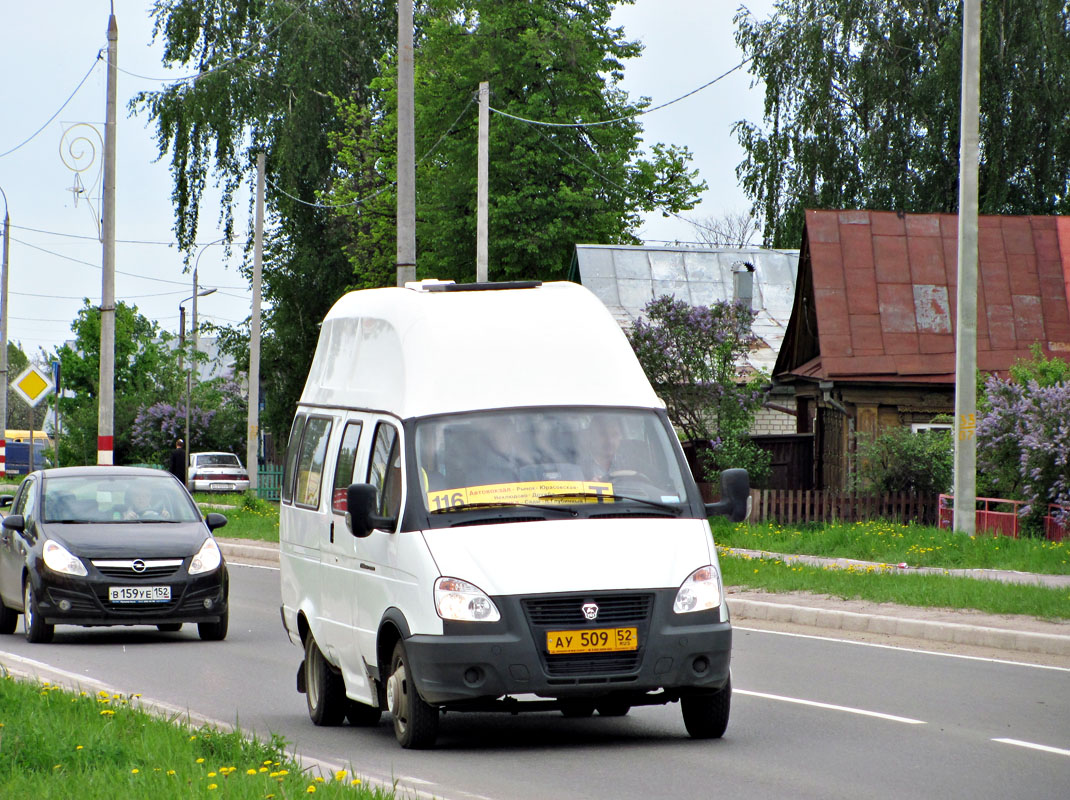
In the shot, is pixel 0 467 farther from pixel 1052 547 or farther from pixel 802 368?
pixel 1052 547

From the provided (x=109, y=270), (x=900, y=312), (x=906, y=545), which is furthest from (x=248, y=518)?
(x=906, y=545)

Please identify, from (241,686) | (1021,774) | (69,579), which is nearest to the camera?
(1021,774)

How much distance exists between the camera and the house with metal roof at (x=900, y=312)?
3158 cm

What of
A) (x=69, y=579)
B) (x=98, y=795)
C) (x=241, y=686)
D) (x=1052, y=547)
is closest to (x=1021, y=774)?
(x=98, y=795)

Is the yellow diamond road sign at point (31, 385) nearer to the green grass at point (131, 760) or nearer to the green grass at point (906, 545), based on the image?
the green grass at point (906, 545)

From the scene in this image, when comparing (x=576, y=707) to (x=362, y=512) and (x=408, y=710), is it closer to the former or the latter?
(x=408, y=710)

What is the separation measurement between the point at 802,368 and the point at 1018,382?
31.4 feet

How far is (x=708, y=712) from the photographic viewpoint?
873 cm

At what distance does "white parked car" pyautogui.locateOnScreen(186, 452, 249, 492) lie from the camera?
52219 millimetres

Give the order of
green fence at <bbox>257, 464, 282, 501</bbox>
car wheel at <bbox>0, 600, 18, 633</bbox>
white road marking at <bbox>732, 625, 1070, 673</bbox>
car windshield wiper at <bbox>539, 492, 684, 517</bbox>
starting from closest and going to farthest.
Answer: car windshield wiper at <bbox>539, 492, 684, 517</bbox> < white road marking at <bbox>732, 625, 1070, 673</bbox> < car wheel at <bbox>0, 600, 18, 633</bbox> < green fence at <bbox>257, 464, 282, 501</bbox>

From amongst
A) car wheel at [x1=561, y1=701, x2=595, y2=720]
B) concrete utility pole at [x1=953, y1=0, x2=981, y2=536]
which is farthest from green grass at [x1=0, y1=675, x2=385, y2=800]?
concrete utility pole at [x1=953, y1=0, x2=981, y2=536]

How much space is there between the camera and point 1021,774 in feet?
25.4

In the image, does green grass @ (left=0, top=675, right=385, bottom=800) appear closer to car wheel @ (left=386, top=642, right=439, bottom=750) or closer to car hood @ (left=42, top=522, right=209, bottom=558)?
car wheel @ (left=386, top=642, right=439, bottom=750)

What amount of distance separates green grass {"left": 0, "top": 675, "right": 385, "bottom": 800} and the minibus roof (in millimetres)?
2268
